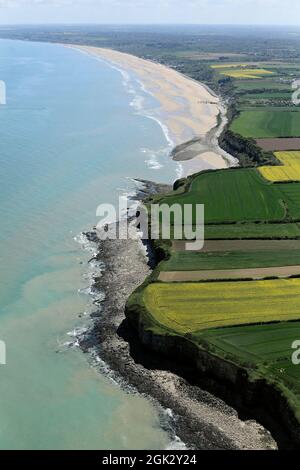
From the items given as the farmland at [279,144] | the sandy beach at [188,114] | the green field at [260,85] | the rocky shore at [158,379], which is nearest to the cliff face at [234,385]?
the rocky shore at [158,379]

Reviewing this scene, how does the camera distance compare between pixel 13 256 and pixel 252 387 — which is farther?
pixel 13 256

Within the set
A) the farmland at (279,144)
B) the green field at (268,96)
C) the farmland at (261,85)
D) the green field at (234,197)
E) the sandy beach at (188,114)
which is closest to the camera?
the green field at (234,197)

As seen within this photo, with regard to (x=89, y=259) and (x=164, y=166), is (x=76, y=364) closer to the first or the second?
(x=89, y=259)

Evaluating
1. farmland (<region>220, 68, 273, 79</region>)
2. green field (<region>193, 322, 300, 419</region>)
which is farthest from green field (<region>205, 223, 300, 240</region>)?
farmland (<region>220, 68, 273, 79</region>)

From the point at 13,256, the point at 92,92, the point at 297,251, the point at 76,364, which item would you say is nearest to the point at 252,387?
the point at 76,364

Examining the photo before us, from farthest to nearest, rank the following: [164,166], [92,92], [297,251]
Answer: [92,92] → [164,166] → [297,251]

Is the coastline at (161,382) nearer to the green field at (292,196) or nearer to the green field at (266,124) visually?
Answer: the green field at (292,196)

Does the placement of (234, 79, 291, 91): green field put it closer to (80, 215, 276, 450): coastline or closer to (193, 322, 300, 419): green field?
(80, 215, 276, 450): coastline
